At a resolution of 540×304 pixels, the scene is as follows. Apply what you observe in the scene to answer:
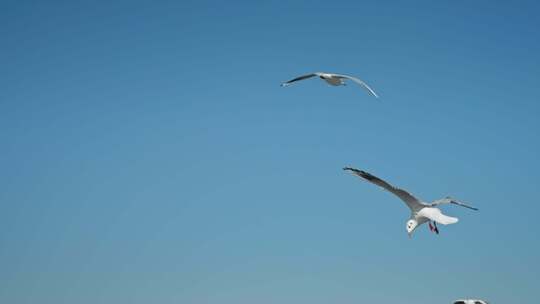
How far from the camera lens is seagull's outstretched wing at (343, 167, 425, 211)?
79.3 ft

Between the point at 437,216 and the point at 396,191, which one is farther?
the point at 396,191

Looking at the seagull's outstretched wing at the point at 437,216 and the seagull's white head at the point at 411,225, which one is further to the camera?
the seagull's white head at the point at 411,225

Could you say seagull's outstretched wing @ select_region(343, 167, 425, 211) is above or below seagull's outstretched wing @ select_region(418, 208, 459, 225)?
above

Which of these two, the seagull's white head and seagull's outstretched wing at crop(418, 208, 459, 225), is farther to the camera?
the seagull's white head

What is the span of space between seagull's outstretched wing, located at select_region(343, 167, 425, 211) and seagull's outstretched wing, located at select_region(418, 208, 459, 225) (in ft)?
1.14

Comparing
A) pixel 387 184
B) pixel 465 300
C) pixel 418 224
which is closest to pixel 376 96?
pixel 387 184

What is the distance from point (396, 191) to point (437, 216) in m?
1.60

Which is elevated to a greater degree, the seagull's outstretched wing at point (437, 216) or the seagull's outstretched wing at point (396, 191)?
the seagull's outstretched wing at point (396, 191)

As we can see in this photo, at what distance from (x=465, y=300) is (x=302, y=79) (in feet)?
36.7

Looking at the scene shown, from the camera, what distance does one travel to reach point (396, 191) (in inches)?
960

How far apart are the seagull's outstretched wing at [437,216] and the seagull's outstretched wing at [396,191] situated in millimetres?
346

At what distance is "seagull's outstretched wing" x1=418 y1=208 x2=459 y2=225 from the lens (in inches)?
901

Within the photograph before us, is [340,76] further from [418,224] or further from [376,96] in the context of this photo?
[418,224]

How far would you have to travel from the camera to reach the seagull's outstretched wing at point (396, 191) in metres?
24.2
